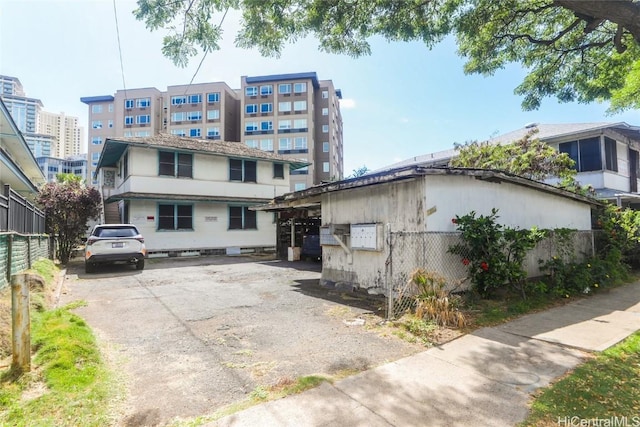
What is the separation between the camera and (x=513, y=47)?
955cm

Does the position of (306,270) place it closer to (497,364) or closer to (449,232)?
(449,232)

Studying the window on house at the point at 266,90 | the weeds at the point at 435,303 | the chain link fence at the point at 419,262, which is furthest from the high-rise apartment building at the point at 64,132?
the weeds at the point at 435,303

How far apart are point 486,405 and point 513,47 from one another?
10239 millimetres

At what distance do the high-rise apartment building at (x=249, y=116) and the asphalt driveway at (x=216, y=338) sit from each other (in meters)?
34.5

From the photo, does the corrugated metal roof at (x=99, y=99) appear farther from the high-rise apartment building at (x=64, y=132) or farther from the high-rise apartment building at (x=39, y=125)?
the high-rise apartment building at (x=64, y=132)

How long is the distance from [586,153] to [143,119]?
5073 centimetres

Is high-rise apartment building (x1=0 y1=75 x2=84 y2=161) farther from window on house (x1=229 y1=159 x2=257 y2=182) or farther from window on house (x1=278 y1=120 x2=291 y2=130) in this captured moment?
window on house (x1=278 y1=120 x2=291 y2=130)

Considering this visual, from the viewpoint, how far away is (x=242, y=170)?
762 inches

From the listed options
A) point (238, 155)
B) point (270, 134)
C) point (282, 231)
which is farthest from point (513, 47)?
point (270, 134)

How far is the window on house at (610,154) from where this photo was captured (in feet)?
50.4

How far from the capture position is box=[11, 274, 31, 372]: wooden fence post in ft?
10.8

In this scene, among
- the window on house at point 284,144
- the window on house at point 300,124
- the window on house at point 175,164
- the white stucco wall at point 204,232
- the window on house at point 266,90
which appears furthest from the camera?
the window on house at point 266,90

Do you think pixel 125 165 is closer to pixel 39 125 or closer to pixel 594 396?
pixel 594 396

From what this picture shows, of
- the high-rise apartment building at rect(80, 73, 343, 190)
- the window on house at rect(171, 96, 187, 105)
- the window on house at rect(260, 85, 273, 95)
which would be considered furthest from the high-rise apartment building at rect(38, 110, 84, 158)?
the window on house at rect(260, 85, 273, 95)
